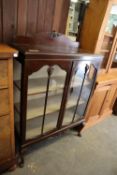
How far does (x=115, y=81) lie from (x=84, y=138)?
36.7 inches

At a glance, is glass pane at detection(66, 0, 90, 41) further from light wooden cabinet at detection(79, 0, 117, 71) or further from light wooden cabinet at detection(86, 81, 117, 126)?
light wooden cabinet at detection(86, 81, 117, 126)

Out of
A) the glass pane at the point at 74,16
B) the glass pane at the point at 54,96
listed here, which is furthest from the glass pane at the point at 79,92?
the glass pane at the point at 74,16

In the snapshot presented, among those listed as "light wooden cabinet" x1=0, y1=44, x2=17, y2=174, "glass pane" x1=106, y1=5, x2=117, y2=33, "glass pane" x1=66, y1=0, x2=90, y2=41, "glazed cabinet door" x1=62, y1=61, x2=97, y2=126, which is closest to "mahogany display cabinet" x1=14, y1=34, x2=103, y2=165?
"glazed cabinet door" x1=62, y1=61, x2=97, y2=126

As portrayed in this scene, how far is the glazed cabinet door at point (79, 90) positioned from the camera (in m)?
1.58

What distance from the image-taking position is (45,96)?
1497mm

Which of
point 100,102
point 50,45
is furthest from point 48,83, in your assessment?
→ point 100,102

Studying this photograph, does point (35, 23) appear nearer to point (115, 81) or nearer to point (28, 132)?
point (28, 132)

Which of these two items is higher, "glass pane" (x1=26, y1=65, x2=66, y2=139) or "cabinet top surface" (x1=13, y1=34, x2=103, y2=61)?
"cabinet top surface" (x1=13, y1=34, x2=103, y2=61)

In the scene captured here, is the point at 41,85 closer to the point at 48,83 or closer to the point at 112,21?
the point at 48,83

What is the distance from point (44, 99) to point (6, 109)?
449 millimetres

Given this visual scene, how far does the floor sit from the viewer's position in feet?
5.23

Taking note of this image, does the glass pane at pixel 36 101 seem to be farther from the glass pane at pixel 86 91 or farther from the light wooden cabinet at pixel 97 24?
the light wooden cabinet at pixel 97 24

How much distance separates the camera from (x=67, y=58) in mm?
1353

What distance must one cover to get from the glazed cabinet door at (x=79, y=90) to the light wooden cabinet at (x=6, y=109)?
26.0 inches
